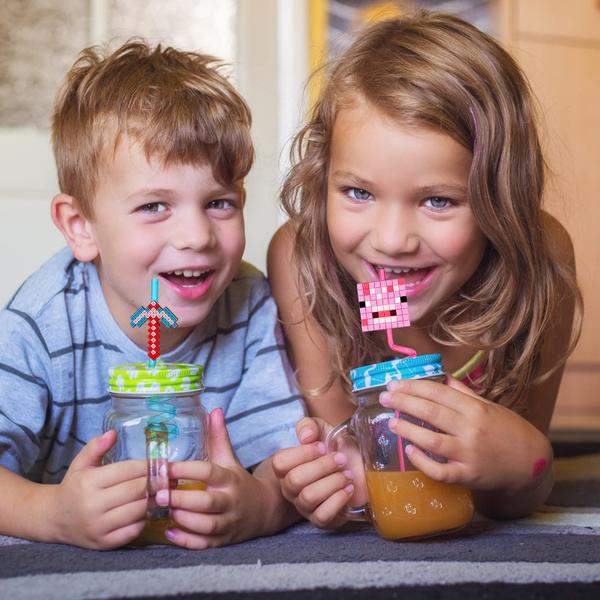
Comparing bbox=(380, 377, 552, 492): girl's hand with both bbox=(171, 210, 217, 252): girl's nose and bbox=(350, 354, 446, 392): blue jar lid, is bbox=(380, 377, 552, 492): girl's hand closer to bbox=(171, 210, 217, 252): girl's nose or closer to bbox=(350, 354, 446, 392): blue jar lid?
bbox=(350, 354, 446, 392): blue jar lid

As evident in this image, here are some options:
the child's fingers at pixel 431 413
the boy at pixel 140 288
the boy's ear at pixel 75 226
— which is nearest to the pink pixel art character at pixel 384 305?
the child's fingers at pixel 431 413

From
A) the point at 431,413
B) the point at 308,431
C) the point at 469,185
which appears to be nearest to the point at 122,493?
the point at 308,431

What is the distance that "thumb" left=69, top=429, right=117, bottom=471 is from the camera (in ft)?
3.12

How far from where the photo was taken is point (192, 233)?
114cm

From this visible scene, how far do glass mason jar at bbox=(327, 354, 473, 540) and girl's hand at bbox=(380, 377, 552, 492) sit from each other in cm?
2

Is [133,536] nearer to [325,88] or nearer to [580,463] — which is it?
[325,88]

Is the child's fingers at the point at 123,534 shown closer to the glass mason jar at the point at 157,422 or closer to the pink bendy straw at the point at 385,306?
the glass mason jar at the point at 157,422

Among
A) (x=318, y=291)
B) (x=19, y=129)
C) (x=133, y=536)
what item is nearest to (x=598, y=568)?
(x=133, y=536)

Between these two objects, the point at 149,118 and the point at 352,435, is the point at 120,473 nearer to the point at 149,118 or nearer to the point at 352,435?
the point at 352,435

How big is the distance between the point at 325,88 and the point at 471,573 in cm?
73

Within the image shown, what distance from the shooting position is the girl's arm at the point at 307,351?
133 centimetres

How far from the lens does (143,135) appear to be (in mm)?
1157

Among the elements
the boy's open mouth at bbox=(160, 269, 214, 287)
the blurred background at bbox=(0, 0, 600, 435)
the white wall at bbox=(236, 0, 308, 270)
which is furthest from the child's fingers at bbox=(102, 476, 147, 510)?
the white wall at bbox=(236, 0, 308, 270)

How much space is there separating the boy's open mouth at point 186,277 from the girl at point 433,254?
171 millimetres
